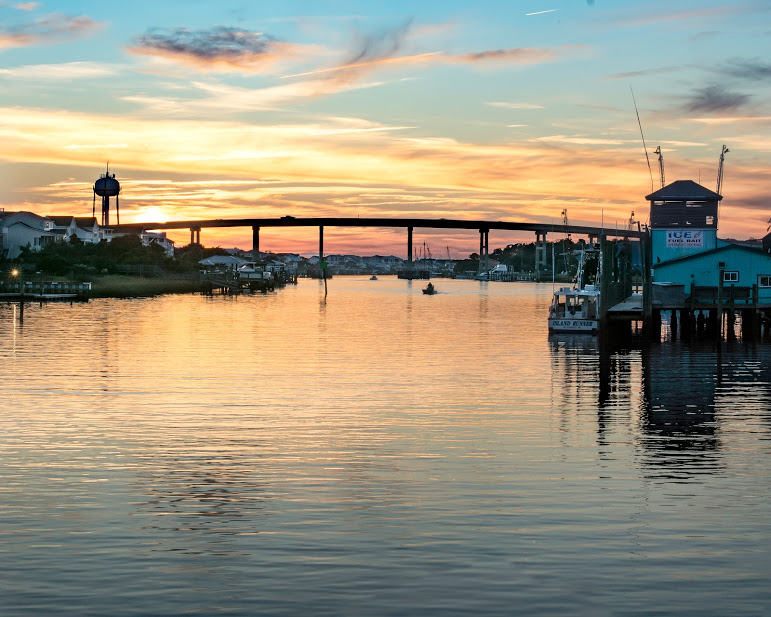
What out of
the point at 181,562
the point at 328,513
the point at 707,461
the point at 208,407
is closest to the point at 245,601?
the point at 181,562

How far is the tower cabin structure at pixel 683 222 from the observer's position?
8881cm

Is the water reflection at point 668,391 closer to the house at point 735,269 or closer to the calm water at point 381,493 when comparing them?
the calm water at point 381,493

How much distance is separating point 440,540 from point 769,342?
6018cm

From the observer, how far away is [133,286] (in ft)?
521

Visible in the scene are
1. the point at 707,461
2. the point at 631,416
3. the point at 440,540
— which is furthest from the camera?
the point at 631,416

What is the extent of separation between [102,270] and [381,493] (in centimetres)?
15779

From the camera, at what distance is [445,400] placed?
37.3 m

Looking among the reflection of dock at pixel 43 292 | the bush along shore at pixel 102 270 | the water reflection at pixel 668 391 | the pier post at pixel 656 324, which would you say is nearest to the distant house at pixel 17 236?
the bush along shore at pixel 102 270

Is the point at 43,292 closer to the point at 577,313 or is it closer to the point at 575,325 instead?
the point at 577,313

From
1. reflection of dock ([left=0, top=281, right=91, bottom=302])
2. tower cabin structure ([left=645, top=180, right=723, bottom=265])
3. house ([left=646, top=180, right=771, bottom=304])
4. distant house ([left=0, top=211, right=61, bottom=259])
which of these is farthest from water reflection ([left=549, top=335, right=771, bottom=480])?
distant house ([left=0, top=211, right=61, bottom=259])

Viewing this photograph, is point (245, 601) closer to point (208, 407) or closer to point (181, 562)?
point (181, 562)

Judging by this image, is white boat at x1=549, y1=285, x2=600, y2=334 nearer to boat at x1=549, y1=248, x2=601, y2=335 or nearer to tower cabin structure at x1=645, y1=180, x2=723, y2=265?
boat at x1=549, y1=248, x2=601, y2=335

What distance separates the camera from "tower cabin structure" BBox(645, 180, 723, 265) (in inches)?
A: 3497

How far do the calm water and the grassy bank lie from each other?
101037 mm
